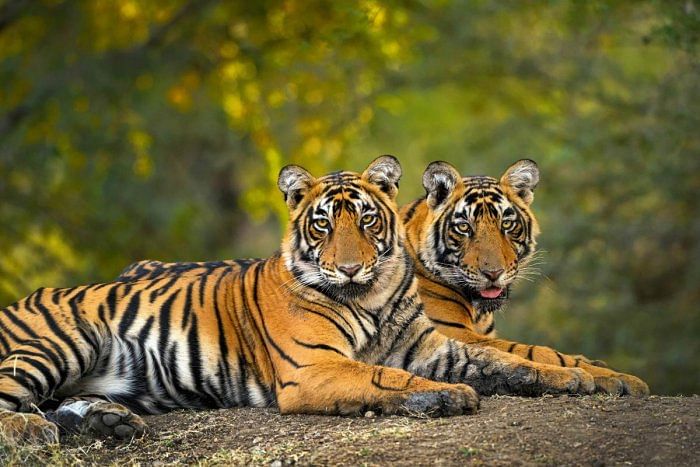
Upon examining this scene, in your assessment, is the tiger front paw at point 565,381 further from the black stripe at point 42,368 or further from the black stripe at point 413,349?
the black stripe at point 42,368

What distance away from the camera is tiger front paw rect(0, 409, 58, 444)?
5771mm

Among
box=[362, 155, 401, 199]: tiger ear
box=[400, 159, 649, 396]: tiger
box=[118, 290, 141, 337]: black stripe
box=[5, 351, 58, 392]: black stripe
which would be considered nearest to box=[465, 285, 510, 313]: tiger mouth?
box=[400, 159, 649, 396]: tiger

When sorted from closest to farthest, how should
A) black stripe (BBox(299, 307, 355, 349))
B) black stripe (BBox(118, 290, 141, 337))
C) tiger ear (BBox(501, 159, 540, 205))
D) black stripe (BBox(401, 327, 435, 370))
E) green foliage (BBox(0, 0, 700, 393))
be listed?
black stripe (BBox(299, 307, 355, 349)) → black stripe (BBox(401, 327, 435, 370)) → black stripe (BBox(118, 290, 141, 337)) → tiger ear (BBox(501, 159, 540, 205)) → green foliage (BBox(0, 0, 700, 393))

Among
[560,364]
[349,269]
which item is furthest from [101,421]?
[560,364]

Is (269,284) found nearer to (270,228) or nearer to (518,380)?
(518,380)

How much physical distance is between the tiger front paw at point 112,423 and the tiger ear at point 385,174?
188 centimetres

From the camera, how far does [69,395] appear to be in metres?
6.78

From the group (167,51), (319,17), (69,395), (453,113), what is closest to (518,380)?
(69,395)

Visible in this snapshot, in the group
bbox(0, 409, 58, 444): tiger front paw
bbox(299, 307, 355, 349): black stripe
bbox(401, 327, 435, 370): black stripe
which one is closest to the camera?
bbox(0, 409, 58, 444): tiger front paw

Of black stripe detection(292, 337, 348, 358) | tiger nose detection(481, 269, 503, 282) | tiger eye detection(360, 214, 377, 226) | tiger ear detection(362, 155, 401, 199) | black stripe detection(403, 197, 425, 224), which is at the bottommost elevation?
black stripe detection(292, 337, 348, 358)

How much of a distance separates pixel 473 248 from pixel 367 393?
60.3 inches

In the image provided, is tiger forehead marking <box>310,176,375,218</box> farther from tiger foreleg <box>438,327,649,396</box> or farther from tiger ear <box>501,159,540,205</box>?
tiger ear <box>501,159,540,205</box>

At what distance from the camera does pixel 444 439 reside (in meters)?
5.50

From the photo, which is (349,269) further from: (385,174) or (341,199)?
(385,174)
